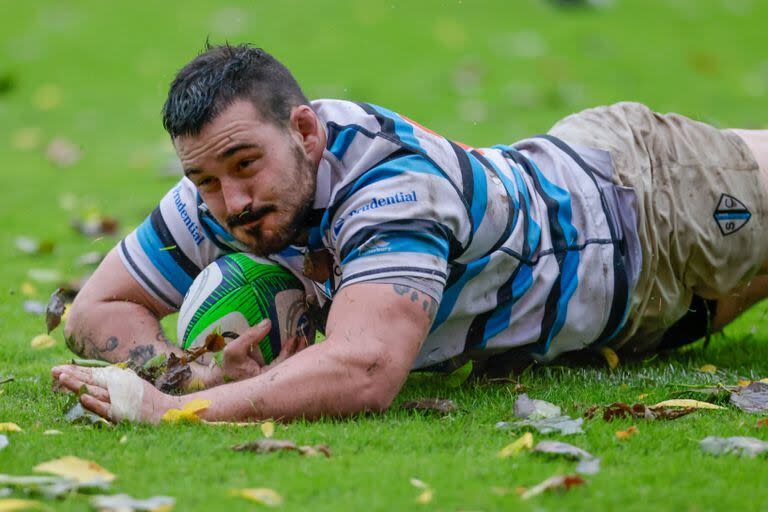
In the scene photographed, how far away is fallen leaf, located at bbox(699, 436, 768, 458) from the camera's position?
320cm

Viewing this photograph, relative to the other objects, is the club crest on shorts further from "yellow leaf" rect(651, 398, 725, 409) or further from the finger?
the finger

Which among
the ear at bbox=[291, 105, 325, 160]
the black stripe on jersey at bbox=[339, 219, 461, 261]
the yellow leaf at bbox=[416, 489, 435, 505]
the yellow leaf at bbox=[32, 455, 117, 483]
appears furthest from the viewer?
the ear at bbox=[291, 105, 325, 160]

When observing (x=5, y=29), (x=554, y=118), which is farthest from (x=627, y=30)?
(x=5, y=29)

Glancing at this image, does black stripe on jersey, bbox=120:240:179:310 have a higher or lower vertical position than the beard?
lower

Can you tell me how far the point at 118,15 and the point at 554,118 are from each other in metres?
6.77

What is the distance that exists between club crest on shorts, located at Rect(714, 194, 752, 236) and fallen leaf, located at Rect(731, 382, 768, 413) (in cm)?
72

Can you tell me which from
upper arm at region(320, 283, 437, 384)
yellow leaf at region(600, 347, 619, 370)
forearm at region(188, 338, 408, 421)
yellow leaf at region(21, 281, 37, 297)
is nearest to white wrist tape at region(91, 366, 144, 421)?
forearm at region(188, 338, 408, 421)

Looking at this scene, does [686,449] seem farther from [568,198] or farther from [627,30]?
[627,30]

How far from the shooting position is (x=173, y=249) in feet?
14.5

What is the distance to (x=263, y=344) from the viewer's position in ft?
13.2

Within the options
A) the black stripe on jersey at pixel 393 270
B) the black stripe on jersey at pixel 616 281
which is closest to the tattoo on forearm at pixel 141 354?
the black stripe on jersey at pixel 393 270

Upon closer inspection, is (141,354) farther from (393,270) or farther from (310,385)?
(393,270)

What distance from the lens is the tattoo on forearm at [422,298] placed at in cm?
348

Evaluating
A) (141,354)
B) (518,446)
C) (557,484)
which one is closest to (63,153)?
(141,354)
